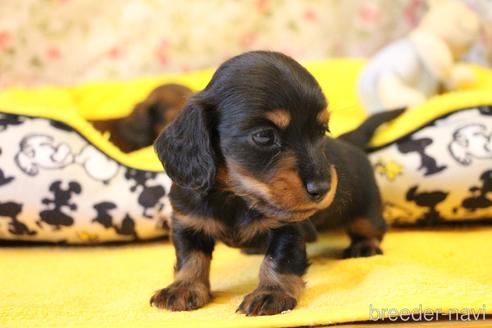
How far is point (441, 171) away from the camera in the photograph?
2.21m

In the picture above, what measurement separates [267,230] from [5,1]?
104 inches

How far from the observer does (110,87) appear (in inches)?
138

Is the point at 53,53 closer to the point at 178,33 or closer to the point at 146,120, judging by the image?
the point at 178,33

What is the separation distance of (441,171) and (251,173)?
1047 mm

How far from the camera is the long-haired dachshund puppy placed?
3.03 metres

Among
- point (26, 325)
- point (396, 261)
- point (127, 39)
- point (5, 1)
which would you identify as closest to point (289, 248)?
point (396, 261)

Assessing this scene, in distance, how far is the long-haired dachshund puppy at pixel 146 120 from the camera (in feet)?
9.95

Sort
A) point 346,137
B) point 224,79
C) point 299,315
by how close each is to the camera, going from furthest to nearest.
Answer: point 346,137 → point 224,79 → point 299,315

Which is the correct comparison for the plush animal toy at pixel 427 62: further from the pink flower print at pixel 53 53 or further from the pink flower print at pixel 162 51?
the pink flower print at pixel 53 53

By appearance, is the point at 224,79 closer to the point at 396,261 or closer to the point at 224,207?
the point at 224,207

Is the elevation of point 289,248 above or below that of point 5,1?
below

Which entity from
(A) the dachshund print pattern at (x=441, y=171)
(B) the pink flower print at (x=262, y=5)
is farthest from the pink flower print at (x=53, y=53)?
(A) the dachshund print pattern at (x=441, y=171)

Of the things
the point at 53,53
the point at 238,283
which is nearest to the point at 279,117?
the point at 238,283

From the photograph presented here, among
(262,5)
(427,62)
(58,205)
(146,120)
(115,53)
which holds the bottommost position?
(58,205)
